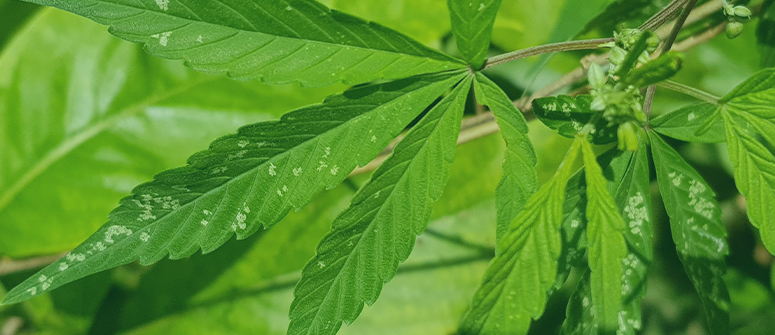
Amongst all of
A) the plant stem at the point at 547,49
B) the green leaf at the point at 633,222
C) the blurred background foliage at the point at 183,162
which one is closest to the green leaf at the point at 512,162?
the plant stem at the point at 547,49

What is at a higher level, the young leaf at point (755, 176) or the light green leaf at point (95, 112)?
the young leaf at point (755, 176)

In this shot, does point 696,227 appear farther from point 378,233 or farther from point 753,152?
point 378,233

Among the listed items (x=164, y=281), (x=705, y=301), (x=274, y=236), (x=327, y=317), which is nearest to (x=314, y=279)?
(x=327, y=317)

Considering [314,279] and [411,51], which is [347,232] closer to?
[314,279]

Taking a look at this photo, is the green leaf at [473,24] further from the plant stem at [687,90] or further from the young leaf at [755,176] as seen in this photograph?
the young leaf at [755,176]

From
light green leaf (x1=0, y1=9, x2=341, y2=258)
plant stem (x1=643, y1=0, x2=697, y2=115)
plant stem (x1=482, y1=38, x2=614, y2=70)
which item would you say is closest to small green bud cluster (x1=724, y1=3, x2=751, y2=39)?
plant stem (x1=643, y1=0, x2=697, y2=115)

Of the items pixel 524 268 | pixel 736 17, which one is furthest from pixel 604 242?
pixel 736 17
